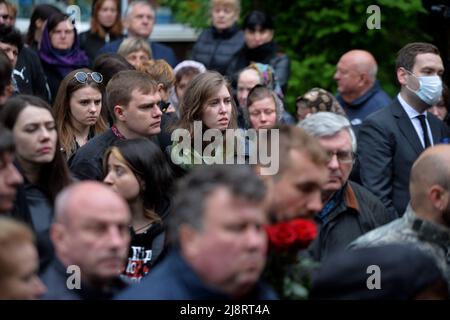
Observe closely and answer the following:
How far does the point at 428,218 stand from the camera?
5.00 m

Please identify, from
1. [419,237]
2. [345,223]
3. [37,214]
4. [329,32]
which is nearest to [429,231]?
[419,237]

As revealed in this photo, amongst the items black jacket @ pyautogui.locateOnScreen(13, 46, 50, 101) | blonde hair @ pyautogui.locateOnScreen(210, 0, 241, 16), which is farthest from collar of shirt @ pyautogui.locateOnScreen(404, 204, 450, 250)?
blonde hair @ pyautogui.locateOnScreen(210, 0, 241, 16)

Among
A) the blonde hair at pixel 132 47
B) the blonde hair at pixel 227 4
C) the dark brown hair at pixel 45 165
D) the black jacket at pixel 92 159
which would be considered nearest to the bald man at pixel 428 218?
the dark brown hair at pixel 45 165

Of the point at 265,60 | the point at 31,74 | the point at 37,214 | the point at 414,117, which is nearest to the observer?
the point at 37,214

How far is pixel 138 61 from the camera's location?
950cm

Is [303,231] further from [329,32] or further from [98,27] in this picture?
[329,32]

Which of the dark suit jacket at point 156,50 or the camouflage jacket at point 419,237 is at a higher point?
the dark suit jacket at point 156,50

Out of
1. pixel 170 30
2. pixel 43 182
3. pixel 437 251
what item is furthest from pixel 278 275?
pixel 170 30

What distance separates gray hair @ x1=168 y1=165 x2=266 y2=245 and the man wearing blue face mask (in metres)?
3.46

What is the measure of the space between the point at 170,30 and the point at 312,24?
13.9 feet

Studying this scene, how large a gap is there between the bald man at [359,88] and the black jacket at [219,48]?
1501 mm

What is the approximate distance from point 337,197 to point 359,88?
Result: 375 cm

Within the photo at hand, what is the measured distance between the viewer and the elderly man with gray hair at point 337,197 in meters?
5.79

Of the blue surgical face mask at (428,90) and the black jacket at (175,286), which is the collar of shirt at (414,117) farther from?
the black jacket at (175,286)
